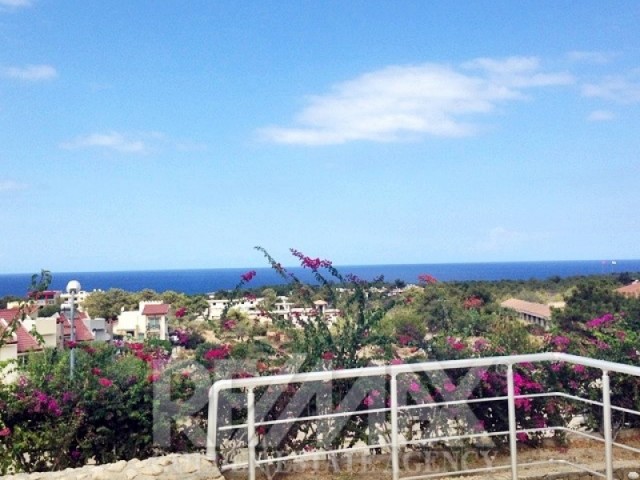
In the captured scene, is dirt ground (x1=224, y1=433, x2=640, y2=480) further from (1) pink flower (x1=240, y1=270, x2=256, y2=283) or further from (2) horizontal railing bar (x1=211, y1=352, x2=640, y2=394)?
(1) pink flower (x1=240, y1=270, x2=256, y2=283)

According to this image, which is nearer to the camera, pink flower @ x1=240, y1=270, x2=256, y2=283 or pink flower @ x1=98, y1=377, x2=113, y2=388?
pink flower @ x1=98, y1=377, x2=113, y2=388

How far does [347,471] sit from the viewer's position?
407cm

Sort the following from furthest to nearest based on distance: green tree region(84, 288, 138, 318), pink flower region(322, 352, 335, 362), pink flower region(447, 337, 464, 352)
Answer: green tree region(84, 288, 138, 318), pink flower region(447, 337, 464, 352), pink flower region(322, 352, 335, 362)

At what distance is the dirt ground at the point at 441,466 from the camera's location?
155 inches

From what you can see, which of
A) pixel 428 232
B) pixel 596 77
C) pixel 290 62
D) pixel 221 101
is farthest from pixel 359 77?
pixel 428 232

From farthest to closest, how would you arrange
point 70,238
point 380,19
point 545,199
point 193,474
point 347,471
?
1. point 70,238
2. point 545,199
3. point 380,19
4. point 347,471
5. point 193,474

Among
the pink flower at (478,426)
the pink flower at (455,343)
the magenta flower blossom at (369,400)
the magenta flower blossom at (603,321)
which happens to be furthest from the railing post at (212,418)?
the magenta flower blossom at (603,321)

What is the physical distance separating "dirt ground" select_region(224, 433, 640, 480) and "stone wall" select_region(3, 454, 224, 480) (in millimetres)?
347

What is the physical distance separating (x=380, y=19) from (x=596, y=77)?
4807 mm

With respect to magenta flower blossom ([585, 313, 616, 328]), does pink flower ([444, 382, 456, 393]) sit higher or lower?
lower

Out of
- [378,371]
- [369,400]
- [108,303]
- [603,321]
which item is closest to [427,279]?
[603,321]

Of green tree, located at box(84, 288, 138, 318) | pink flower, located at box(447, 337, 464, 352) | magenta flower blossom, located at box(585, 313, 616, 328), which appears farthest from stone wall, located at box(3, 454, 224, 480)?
green tree, located at box(84, 288, 138, 318)

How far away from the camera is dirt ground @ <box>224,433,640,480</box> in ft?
13.0

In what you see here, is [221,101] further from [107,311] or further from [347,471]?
[347,471]
